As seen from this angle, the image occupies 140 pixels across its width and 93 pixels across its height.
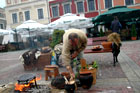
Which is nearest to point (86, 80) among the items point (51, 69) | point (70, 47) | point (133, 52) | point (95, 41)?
point (70, 47)

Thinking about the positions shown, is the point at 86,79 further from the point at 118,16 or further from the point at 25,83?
the point at 118,16

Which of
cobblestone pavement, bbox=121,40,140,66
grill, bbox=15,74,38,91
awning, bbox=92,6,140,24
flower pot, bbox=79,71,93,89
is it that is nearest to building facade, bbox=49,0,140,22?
awning, bbox=92,6,140,24

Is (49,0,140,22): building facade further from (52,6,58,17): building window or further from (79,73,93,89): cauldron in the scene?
(79,73,93,89): cauldron

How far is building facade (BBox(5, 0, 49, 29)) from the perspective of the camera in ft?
92.8

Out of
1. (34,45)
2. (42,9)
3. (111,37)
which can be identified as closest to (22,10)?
(42,9)

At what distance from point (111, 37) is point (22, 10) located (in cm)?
2731

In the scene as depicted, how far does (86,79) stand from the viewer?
3322mm

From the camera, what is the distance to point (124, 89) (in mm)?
3338

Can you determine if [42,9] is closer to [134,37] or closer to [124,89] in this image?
[134,37]

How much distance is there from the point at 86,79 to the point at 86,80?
1.2 inches

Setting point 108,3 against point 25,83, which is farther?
point 108,3

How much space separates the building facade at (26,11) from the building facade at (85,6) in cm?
155

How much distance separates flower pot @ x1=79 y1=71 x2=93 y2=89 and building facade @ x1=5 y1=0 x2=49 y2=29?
84.7 ft

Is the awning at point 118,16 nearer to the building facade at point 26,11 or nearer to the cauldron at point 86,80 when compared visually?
the cauldron at point 86,80
